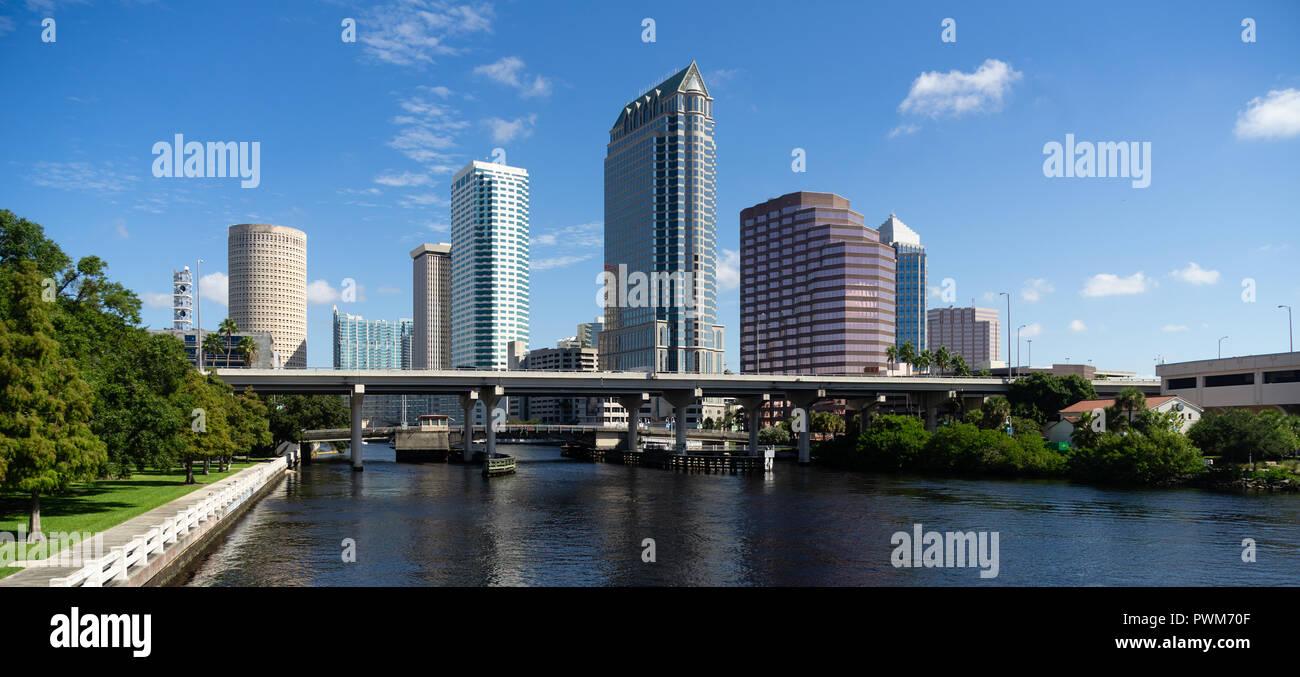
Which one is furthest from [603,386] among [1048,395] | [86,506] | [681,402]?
[86,506]

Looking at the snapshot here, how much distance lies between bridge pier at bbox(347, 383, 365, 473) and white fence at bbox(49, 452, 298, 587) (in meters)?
46.5

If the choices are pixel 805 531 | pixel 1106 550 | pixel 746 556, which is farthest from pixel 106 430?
pixel 1106 550

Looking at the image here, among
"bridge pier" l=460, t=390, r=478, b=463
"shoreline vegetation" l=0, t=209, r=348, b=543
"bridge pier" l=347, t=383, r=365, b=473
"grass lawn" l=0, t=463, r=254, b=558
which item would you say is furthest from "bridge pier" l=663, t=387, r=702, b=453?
"grass lawn" l=0, t=463, r=254, b=558

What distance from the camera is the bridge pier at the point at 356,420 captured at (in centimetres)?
11088

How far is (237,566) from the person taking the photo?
39.3 metres

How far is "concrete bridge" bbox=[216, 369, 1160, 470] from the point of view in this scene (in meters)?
110

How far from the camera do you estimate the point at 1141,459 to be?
83.1 m

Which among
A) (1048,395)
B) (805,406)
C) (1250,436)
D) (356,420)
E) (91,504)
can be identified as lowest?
(356,420)

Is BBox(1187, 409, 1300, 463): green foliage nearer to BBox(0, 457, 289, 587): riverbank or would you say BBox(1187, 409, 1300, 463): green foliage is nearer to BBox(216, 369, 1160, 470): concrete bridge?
BBox(216, 369, 1160, 470): concrete bridge

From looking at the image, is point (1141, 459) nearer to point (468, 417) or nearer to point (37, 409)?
point (37, 409)

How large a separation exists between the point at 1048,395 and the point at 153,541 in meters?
128

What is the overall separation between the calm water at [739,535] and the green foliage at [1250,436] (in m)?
12.6

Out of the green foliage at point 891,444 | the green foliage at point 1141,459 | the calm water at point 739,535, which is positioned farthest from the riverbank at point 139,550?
the green foliage at point 891,444

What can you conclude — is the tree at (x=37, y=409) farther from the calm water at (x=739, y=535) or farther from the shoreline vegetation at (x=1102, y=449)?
the shoreline vegetation at (x=1102, y=449)
